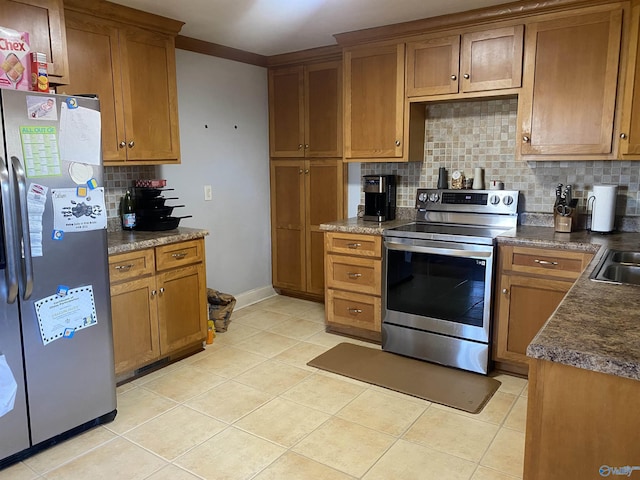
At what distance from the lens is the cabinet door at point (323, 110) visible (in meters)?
4.12

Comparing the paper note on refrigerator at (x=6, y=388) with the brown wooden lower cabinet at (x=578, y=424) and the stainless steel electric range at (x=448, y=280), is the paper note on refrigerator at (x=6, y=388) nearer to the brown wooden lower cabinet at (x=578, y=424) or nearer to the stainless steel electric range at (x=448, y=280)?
the brown wooden lower cabinet at (x=578, y=424)

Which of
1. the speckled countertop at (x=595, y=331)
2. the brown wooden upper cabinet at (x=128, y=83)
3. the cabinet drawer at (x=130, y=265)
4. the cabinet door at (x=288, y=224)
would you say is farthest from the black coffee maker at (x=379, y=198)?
the speckled countertop at (x=595, y=331)

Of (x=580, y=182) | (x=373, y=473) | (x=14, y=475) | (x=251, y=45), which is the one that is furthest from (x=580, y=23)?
(x=14, y=475)

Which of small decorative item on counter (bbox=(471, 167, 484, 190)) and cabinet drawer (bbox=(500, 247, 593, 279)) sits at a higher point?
small decorative item on counter (bbox=(471, 167, 484, 190))

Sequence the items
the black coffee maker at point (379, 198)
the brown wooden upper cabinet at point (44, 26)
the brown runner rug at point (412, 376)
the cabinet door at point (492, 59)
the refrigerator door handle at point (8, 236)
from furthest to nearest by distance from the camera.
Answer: the black coffee maker at point (379, 198) → the cabinet door at point (492, 59) → the brown runner rug at point (412, 376) → the brown wooden upper cabinet at point (44, 26) → the refrigerator door handle at point (8, 236)

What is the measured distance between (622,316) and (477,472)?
1079 mm

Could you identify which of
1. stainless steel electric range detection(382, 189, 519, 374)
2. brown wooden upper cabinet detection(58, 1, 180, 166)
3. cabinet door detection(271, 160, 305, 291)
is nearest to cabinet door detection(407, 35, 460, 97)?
stainless steel electric range detection(382, 189, 519, 374)

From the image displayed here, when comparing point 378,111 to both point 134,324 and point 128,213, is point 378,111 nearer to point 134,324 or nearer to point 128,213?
point 128,213

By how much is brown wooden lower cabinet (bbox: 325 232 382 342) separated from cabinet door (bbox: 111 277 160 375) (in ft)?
4.32

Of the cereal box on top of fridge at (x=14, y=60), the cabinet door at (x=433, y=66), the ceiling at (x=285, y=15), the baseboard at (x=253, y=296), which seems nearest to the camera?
the cereal box on top of fridge at (x=14, y=60)

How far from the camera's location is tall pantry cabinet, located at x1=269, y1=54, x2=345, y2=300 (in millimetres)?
4195

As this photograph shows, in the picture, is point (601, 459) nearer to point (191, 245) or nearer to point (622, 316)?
point (622, 316)

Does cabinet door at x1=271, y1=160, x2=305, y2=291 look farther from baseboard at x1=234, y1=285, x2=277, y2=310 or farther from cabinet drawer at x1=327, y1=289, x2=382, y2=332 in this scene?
cabinet drawer at x1=327, y1=289, x2=382, y2=332

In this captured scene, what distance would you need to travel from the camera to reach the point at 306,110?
431 cm
